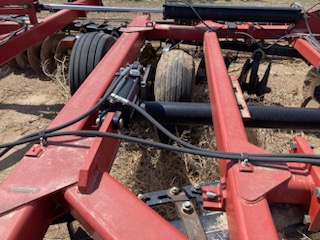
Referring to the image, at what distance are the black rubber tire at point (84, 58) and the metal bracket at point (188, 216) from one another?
172cm

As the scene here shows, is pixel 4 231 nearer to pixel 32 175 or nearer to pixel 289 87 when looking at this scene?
pixel 32 175

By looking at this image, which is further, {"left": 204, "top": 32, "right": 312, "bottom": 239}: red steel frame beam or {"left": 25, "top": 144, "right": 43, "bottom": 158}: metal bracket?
{"left": 25, "top": 144, "right": 43, "bottom": 158}: metal bracket

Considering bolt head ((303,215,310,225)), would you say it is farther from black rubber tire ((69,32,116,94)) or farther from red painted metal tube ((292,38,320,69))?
black rubber tire ((69,32,116,94))

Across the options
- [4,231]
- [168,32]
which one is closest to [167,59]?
[168,32]

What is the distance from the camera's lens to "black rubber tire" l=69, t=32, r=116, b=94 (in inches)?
112

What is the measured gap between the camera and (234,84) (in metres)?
1.94

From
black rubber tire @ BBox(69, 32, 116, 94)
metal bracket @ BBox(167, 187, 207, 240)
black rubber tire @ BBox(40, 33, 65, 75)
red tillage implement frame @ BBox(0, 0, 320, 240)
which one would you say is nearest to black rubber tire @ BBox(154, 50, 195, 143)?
black rubber tire @ BBox(69, 32, 116, 94)

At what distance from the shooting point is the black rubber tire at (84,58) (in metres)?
2.85

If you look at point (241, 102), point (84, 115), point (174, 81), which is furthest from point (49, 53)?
point (241, 102)

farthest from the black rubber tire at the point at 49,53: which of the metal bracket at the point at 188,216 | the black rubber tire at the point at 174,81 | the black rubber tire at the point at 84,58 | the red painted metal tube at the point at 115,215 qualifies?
the red painted metal tube at the point at 115,215

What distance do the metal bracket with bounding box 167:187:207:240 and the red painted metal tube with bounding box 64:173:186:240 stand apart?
0.34 meters

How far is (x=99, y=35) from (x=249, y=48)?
182cm

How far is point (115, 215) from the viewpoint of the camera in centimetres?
107

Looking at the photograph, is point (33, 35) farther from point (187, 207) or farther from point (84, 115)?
point (187, 207)
